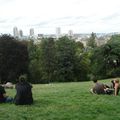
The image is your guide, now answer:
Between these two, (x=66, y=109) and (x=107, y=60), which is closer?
(x=66, y=109)

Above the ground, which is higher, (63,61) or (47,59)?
(47,59)

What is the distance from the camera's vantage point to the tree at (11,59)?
73.6 metres

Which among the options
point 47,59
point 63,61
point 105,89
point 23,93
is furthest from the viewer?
point 47,59

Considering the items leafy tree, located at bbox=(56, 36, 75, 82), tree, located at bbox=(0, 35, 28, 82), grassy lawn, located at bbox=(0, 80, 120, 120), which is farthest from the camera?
leafy tree, located at bbox=(56, 36, 75, 82)

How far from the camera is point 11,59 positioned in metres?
74.1

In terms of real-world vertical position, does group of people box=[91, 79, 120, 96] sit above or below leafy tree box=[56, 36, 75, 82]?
below

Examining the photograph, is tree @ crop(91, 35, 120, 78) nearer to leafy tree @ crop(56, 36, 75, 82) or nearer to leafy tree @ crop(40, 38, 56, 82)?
leafy tree @ crop(56, 36, 75, 82)

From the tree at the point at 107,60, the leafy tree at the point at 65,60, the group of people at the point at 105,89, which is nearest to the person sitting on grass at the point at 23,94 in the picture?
the group of people at the point at 105,89

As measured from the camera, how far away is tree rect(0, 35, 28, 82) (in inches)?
2896

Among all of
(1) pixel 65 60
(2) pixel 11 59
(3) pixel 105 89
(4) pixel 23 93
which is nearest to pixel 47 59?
(1) pixel 65 60

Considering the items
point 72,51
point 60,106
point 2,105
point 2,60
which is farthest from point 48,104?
point 72,51

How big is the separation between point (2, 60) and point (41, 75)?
15608 mm

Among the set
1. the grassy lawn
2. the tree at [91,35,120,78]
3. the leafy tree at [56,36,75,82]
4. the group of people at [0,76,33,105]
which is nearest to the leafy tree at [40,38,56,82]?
the leafy tree at [56,36,75,82]

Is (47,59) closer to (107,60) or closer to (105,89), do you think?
(107,60)
